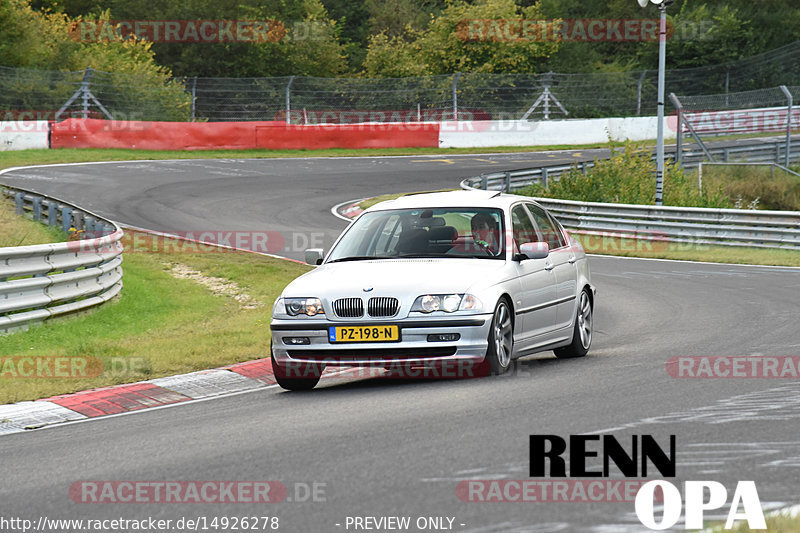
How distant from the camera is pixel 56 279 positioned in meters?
13.1

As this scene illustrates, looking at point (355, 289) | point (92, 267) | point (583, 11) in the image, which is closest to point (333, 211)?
point (92, 267)

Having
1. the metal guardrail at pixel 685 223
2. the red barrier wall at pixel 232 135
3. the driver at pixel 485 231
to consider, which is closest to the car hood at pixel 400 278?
the driver at pixel 485 231

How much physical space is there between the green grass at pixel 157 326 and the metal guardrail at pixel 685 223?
892 cm

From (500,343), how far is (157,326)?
5.53 m

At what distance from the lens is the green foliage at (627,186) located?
28359 millimetres

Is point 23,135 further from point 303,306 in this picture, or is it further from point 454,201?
point 303,306

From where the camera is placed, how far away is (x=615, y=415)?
7.48 m

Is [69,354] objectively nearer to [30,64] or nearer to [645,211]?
[645,211]

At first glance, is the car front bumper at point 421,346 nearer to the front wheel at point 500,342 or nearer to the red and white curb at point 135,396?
the front wheel at point 500,342

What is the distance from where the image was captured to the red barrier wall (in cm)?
3934

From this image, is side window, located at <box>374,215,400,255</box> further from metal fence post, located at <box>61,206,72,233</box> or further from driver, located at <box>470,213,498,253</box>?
metal fence post, located at <box>61,206,72,233</box>

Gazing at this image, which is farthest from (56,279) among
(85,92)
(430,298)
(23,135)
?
(85,92)

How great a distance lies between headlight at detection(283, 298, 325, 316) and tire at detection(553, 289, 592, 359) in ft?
9.09

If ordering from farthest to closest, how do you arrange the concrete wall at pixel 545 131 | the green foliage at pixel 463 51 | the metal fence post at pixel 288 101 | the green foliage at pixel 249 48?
the green foliage at pixel 249 48 < the green foliage at pixel 463 51 < the concrete wall at pixel 545 131 < the metal fence post at pixel 288 101
